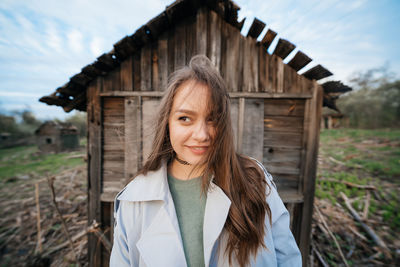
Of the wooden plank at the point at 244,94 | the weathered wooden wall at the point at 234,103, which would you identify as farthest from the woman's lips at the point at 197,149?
the wooden plank at the point at 244,94

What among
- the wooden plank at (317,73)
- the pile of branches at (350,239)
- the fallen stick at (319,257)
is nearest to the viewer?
the wooden plank at (317,73)

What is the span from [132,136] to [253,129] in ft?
8.02

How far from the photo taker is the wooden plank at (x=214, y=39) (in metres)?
2.97

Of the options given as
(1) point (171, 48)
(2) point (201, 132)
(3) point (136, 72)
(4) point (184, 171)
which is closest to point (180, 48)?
(1) point (171, 48)

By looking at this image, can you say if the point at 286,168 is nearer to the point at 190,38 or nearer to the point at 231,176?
the point at 231,176

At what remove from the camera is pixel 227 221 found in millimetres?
1390

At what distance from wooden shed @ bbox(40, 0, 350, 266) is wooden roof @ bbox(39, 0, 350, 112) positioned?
22mm

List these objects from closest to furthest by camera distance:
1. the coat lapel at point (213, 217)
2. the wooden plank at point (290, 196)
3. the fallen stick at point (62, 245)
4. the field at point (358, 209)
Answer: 1. the coat lapel at point (213, 217)
2. the wooden plank at point (290, 196)
3. the field at point (358, 209)
4. the fallen stick at point (62, 245)

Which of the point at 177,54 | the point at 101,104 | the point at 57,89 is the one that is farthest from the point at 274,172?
the point at 57,89

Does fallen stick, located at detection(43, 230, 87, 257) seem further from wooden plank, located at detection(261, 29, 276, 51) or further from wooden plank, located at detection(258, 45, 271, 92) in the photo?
wooden plank, located at detection(261, 29, 276, 51)

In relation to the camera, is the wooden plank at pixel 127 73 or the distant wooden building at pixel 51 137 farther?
the distant wooden building at pixel 51 137

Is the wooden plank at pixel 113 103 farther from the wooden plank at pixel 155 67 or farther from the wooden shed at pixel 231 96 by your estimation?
the wooden plank at pixel 155 67

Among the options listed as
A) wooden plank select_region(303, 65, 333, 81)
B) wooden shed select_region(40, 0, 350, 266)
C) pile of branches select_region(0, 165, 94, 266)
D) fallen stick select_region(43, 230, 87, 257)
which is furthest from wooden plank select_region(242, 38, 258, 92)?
fallen stick select_region(43, 230, 87, 257)

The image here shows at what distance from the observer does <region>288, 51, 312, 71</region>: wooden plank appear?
8.14ft
